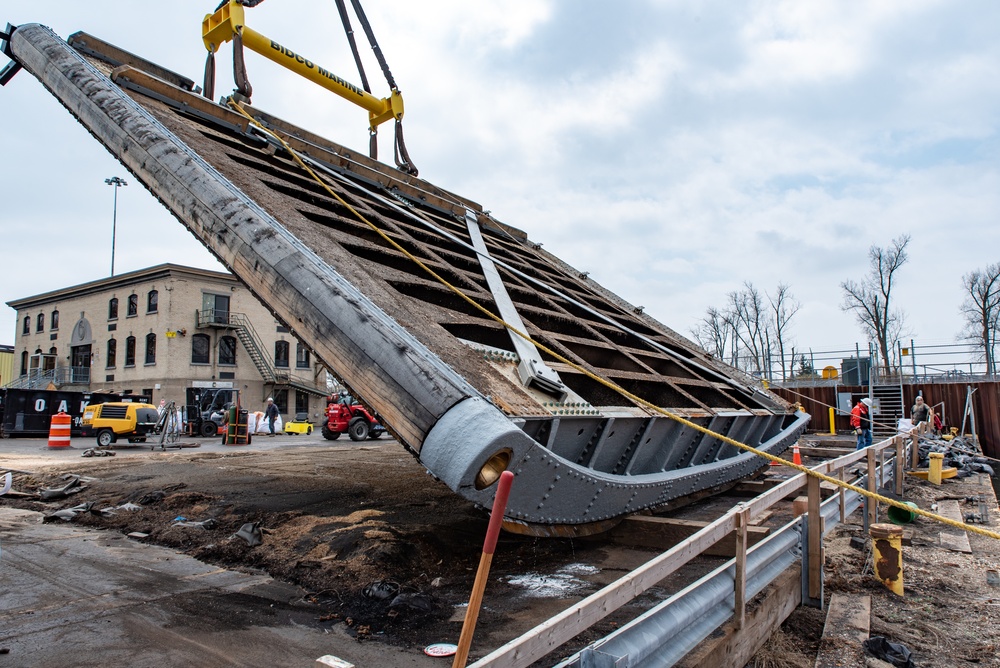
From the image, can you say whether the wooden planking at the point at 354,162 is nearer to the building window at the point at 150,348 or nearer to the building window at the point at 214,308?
the building window at the point at 214,308

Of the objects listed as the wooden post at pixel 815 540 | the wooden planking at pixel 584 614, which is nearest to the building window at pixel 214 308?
the wooden post at pixel 815 540

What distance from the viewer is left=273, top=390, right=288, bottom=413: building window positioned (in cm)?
3656

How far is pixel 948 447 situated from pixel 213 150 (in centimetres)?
1483

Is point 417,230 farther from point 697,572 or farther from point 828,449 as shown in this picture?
point 828,449

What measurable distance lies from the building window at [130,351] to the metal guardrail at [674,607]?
3753 cm

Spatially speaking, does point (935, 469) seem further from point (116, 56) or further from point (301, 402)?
point (301, 402)

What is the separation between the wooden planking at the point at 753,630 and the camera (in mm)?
2912

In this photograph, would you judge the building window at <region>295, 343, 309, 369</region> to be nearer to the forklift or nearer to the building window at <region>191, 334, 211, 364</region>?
the building window at <region>191, 334, 211, 364</region>

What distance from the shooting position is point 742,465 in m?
7.95

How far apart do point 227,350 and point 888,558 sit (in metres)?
35.1

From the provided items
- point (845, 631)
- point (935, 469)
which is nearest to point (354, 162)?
point (845, 631)

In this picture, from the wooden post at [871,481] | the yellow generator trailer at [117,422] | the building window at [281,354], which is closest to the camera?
the wooden post at [871,481]

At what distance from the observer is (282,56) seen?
32.4 ft

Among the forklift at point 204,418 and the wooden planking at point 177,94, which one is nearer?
the wooden planking at point 177,94
